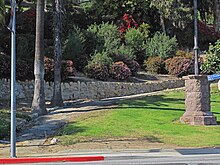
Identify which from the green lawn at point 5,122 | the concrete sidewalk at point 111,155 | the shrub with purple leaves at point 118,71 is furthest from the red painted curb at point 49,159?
the shrub with purple leaves at point 118,71

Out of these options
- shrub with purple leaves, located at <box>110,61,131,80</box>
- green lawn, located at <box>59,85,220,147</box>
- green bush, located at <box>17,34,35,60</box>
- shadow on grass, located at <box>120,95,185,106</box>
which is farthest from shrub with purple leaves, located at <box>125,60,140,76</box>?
green lawn, located at <box>59,85,220,147</box>

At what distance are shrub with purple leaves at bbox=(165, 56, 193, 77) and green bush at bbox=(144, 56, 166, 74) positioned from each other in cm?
52

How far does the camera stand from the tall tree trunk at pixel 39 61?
21344mm

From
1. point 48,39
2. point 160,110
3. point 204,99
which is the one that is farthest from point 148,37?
point 204,99

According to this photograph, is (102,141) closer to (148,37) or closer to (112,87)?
(112,87)

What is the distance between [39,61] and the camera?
21.4 m

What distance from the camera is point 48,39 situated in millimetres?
35656

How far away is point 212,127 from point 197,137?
8.89 feet

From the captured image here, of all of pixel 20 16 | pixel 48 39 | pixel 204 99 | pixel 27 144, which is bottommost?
pixel 27 144

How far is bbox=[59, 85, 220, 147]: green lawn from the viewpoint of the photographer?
50.2 feet

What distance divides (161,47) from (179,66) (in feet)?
8.40

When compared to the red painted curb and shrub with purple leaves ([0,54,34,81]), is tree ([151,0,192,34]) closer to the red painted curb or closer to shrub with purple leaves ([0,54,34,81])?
shrub with purple leaves ([0,54,34,81])

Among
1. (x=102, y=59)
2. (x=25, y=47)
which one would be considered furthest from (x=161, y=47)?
(x=25, y=47)

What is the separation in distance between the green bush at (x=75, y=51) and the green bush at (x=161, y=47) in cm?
737
